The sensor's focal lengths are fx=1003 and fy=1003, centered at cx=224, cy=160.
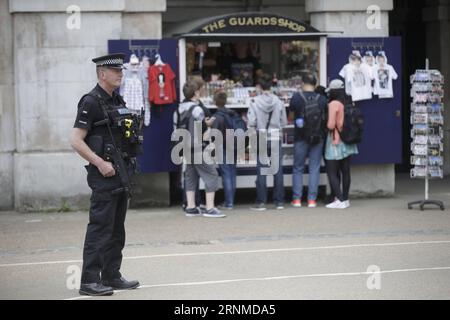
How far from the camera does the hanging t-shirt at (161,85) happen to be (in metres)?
14.4

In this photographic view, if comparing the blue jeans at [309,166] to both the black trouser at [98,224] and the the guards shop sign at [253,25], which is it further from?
the black trouser at [98,224]

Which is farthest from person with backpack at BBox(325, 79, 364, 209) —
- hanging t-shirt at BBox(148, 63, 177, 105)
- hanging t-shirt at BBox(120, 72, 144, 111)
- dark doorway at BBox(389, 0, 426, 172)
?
dark doorway at BBox(389, 0, 426, 172)

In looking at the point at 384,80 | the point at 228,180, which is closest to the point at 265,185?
A: the point at 228,180

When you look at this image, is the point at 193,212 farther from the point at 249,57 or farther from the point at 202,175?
the point at 249,57

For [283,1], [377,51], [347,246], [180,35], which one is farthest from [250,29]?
[347,246]

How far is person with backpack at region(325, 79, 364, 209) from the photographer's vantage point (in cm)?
1457

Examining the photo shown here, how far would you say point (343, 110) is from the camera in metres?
14.6

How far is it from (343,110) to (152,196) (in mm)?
3122

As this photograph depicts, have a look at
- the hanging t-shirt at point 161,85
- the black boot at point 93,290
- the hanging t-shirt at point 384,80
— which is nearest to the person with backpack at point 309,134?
the hanging t-shirt at point 384,80

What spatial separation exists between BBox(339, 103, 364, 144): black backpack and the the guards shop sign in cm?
139

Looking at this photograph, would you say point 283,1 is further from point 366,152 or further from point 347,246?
point 347,246

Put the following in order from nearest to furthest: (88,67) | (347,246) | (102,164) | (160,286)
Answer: (102,164) → (160,286) → (347,246) → (88,67)

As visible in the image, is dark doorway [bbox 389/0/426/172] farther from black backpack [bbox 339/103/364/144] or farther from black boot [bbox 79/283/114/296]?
black boot [bbox 79/283/114/296]

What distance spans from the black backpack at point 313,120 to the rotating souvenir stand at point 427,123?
1.34 m
